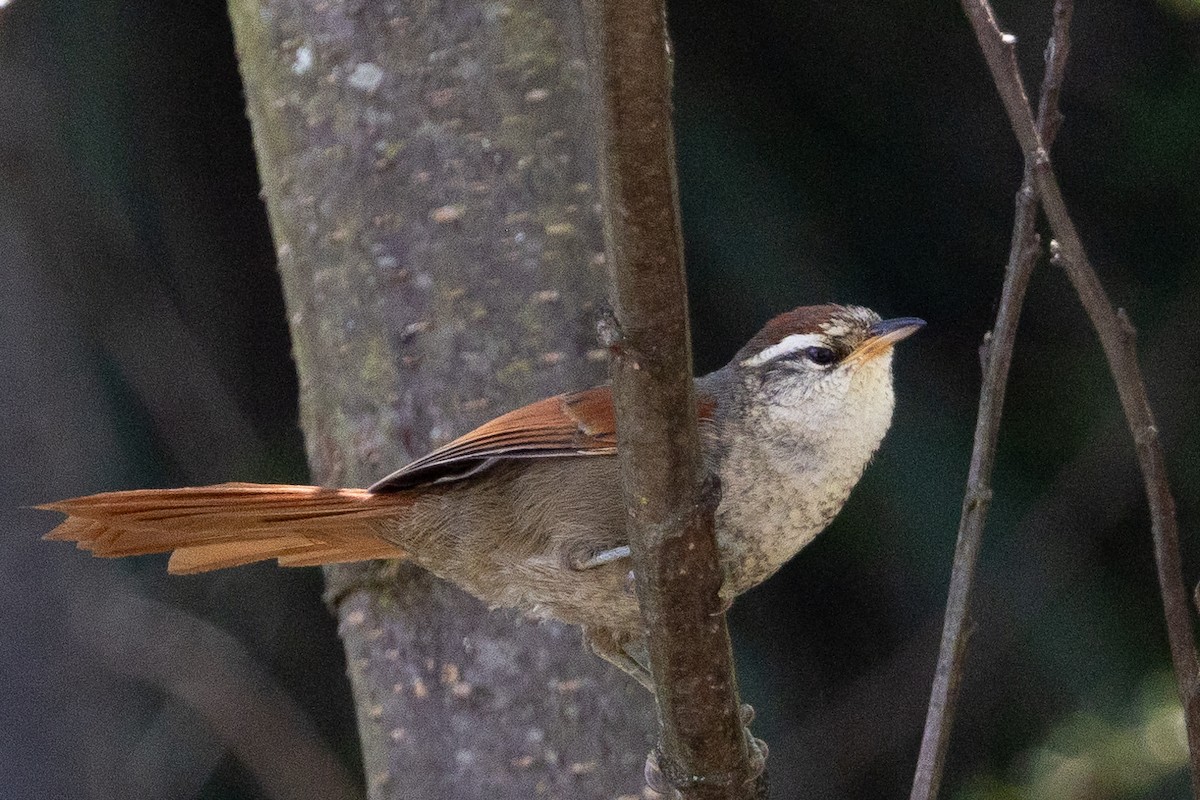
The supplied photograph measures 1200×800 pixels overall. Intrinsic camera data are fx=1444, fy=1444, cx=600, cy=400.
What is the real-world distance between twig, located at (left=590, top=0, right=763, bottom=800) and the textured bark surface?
2.55ft

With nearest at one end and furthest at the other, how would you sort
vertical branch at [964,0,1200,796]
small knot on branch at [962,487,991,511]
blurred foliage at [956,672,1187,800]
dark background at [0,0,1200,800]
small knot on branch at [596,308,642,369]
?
small knot on branch at [596,308,642,369] < vertical branch at [964,0,1200,796] < small knot on branch at [962,487,991,511] < blurred foliage at [956,672,1187,800] < dark background at [0,0,1200,800]

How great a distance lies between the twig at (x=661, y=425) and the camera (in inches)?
70.7

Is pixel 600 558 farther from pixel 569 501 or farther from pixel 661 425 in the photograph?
pixel 661 425

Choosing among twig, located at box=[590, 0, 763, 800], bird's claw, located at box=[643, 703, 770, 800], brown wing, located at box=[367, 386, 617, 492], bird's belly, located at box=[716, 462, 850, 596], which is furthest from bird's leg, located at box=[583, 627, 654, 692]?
twig, located at box=[590, 0, 763, 800]

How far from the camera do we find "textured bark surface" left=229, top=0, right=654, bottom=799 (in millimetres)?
3248

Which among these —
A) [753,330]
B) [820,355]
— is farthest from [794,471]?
[753,330]

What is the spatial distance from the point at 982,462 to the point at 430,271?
4.73ft

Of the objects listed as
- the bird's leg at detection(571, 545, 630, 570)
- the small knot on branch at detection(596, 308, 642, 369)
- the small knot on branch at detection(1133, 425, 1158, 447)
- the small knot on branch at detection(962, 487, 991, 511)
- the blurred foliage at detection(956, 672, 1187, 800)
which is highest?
the small knot on branch at detection(596, 308, 642, 369)

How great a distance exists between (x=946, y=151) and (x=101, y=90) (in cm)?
285

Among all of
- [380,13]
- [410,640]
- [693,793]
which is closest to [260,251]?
[380,13]

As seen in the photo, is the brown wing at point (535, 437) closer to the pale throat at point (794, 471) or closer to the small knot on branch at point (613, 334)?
the pale throat at point (794, 471)

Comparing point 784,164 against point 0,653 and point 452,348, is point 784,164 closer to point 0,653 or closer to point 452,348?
point 452,348

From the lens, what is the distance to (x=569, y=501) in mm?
3127

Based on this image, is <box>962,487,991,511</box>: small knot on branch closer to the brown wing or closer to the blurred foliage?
the brown wing
